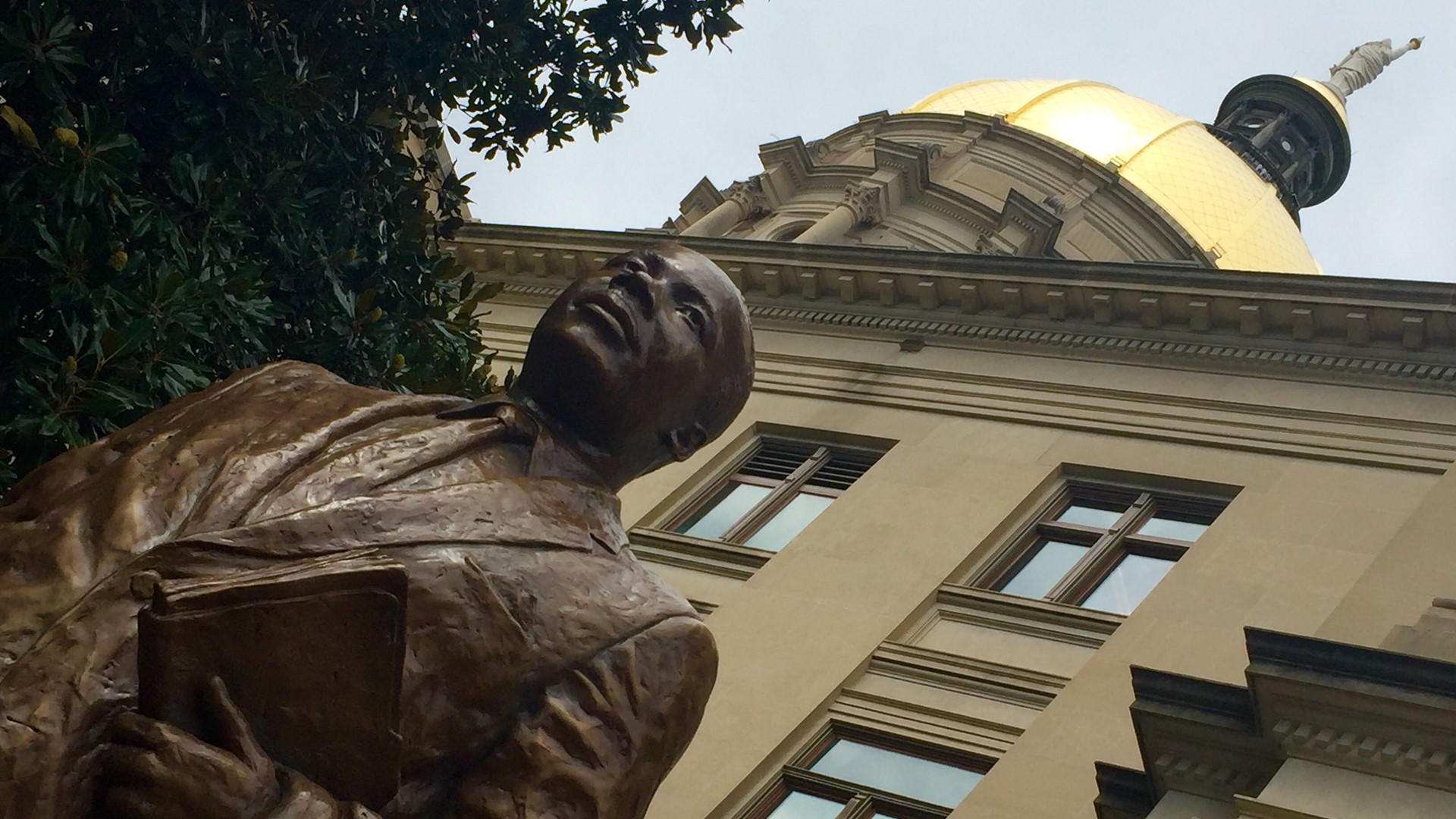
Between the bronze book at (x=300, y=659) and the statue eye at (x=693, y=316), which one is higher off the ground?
the statue eye at (x=693, y=316)

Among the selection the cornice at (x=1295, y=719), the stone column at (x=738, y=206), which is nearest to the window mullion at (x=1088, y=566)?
the cornice at (x=1295, y=719)

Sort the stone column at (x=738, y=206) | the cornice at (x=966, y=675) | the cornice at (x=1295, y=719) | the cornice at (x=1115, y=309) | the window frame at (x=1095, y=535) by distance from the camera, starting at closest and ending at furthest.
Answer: the cornice at (x=1295, y=719) < the cornice at (x=966, y=675) < the window frame at (x=1095, y=535) < the cornice at (x=1115, y=309) < the stone column at (x=738, y=206)

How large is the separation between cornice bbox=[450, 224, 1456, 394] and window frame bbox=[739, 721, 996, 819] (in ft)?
20.9

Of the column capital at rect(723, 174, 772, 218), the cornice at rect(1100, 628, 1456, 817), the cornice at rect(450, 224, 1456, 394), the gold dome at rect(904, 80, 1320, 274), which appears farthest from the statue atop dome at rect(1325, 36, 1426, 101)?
the cornice at rect(1100, 628, 1456, 817)

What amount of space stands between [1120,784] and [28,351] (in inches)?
270

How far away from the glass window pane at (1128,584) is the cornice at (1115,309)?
11.0ft

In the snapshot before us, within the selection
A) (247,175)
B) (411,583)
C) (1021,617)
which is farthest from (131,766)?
(1021,617)

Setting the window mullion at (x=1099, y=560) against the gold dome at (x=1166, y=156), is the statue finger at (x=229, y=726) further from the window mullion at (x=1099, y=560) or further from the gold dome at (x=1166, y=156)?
the gold dome at (x=1166, y=156)

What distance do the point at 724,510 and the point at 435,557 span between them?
13260mm

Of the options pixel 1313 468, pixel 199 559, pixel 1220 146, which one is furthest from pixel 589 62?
pixel 1220 146

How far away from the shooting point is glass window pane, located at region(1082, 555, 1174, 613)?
551 inches

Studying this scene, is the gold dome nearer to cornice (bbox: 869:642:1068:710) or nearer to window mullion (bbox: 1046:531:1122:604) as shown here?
window mullion (bbox: 1046:531:1122:604)

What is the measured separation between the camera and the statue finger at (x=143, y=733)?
10.8 feet

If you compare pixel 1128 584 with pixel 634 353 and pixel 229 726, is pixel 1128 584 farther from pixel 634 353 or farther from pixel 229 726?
pixel 229 726
